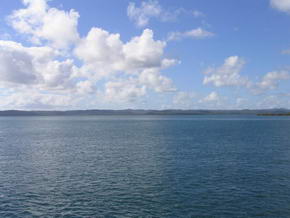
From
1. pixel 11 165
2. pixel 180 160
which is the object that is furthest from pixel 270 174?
pixel 11 165

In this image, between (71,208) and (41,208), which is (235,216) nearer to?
(71,208)

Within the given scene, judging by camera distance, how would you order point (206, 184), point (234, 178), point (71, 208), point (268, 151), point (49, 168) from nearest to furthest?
point (71, 208) → point (206, 184) → point (234, 178) → point (49, 168) → point (268, 151)

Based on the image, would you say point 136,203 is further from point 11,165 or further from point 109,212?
point 11,165

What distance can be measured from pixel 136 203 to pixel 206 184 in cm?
1240

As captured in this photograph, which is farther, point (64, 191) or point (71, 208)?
point (64, 191)

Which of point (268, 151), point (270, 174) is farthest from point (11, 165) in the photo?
point (268, 151)

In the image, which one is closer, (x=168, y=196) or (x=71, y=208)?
(x=71, y=208)

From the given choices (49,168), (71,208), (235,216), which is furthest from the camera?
(49,168)

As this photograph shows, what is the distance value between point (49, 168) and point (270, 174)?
3911cm

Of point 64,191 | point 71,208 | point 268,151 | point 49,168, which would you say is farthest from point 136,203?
point 268,151

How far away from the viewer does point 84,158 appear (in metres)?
61.7

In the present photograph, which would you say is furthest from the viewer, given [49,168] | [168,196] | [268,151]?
[268,151]

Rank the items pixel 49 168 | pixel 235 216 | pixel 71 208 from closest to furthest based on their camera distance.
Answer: pixel 235 216 < pixel 71 208 < pixel 49 168

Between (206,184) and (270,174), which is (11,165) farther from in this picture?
(270,174)
